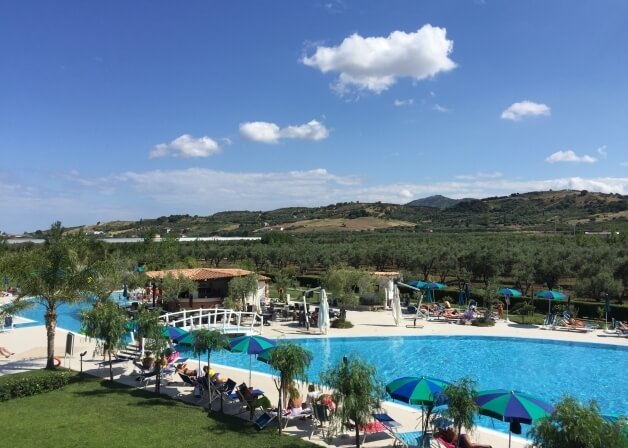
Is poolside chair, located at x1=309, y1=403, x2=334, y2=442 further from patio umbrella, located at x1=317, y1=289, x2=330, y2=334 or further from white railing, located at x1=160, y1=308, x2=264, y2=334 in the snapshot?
patio umbrella, located at x1=317, y1=289, x2=330, y2=334

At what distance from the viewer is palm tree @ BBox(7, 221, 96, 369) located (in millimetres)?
17656

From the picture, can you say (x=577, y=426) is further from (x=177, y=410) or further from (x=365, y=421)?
(x=177, y=410)

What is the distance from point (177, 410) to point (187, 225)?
157 meters

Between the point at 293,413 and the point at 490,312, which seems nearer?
the point at 293,413

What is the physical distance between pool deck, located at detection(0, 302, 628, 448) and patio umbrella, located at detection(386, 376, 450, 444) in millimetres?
1478

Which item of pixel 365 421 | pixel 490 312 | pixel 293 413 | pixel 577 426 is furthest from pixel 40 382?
pixel 490 312

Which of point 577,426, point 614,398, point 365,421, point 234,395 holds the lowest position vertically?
point 614,398

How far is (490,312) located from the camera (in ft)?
98.5

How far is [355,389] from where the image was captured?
10141mm

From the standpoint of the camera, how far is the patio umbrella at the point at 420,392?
10536mm

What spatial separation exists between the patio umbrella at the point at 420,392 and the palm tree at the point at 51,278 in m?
12.6

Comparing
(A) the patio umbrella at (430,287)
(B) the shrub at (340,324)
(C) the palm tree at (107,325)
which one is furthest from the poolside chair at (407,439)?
(A) the patio umbrella at (430,287)

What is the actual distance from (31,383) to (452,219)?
139419mm

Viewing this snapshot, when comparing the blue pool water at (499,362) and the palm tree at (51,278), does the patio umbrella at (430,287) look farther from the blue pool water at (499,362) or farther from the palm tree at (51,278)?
the palm tree at (51,278)
